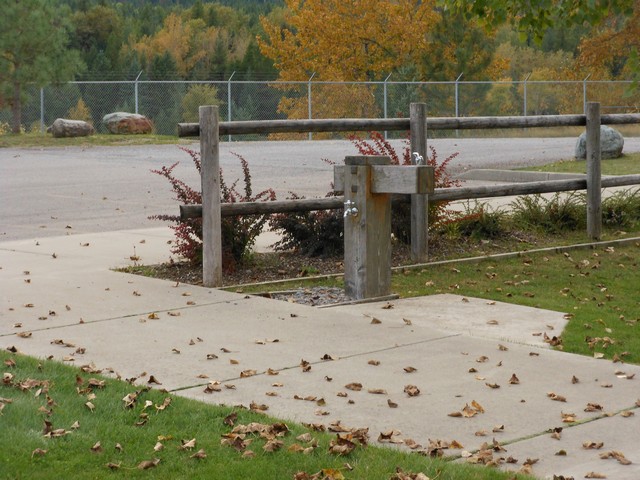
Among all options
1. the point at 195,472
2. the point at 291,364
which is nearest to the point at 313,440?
the point at 195,472

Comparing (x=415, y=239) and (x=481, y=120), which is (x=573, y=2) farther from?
(x=415, y=239)

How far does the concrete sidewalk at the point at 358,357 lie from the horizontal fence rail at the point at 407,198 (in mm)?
768

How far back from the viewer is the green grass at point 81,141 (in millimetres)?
32125

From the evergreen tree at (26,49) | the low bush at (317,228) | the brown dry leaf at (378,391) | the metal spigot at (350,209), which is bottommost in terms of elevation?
the brown dry leaf at (378,391)

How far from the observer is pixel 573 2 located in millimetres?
11070

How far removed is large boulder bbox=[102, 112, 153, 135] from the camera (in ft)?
119

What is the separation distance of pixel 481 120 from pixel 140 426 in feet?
23.5

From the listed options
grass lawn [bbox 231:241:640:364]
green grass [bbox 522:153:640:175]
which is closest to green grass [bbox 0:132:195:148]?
green grass [bbox 522:153:640:175]

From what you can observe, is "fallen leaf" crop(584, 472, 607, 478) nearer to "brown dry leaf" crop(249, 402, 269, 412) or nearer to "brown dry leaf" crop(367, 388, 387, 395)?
"brown dry leaf" crop(367, 388, 387, 395)

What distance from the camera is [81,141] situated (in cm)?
3269

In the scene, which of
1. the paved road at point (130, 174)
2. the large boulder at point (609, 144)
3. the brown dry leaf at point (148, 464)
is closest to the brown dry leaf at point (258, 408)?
the brown dry leaf at point (148, 464)

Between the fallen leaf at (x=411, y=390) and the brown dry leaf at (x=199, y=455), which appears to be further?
the fallen leaf at (x=411, y=390)

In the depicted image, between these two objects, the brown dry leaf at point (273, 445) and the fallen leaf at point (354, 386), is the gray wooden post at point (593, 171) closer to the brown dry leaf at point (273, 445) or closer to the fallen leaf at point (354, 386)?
the fallen leaf at point (354, 386)

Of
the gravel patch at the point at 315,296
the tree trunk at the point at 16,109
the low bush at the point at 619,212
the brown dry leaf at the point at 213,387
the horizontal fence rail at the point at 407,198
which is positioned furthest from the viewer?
the tree trunk at the point at 16,109
